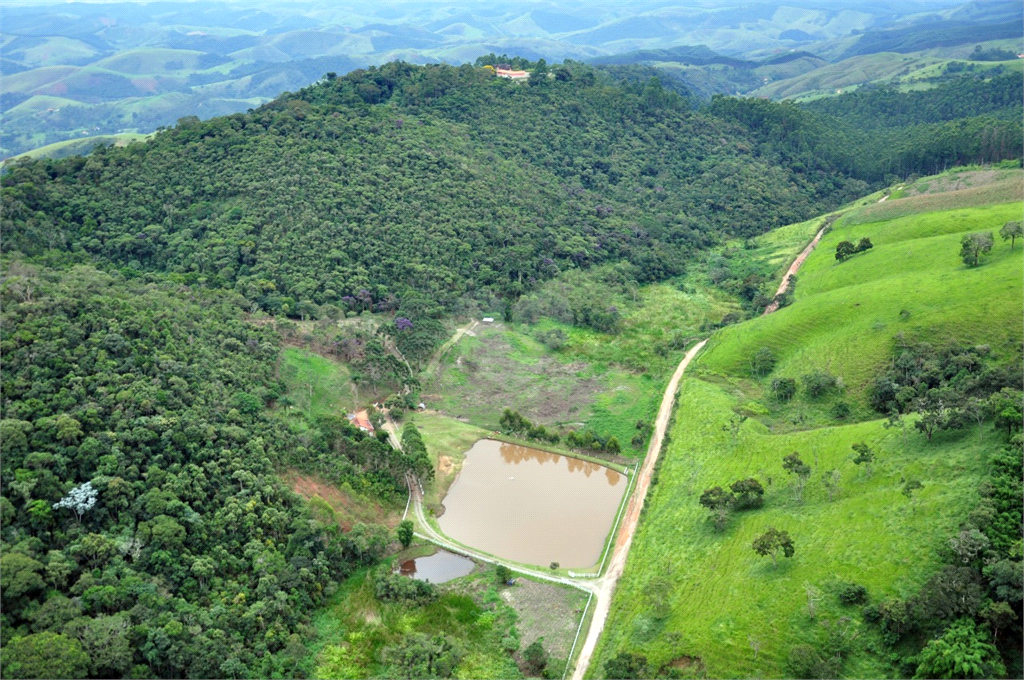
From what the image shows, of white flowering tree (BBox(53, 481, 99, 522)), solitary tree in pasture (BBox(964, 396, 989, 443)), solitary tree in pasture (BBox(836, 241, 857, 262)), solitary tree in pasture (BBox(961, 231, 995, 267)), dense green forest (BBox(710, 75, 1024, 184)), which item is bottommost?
solitary tree in pasture (BBox(964, 396, 989, 443))

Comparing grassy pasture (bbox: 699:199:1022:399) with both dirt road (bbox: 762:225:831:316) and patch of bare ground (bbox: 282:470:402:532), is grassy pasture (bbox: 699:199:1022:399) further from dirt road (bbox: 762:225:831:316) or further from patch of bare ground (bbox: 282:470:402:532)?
patch of bare ground (bbox: 282:470:402:532)

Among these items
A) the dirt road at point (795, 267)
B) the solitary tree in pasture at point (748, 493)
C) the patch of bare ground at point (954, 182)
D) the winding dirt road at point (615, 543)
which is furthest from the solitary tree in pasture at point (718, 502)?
the patch of bare ground at point (954, 182)

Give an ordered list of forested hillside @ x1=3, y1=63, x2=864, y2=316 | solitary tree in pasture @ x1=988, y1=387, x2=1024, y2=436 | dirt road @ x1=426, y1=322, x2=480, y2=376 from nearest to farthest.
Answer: solitary tree in pasture @ x1=988, y1=387, x2=1024, y2=436 → dirt road @ x1=426, y1=322, x2=480, y2=376 → forested hillside @ x1=3, y1=63, x2=864, y2=316

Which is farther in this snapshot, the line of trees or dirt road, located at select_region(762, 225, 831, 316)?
dirt road, located at select_region(762, 225, 831, 316)

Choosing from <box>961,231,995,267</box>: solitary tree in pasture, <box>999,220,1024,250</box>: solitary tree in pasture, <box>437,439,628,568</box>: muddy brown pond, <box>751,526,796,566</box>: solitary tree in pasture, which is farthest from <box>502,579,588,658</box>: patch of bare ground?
<box>999,220,1024,250</box>: solitary tree in pasture

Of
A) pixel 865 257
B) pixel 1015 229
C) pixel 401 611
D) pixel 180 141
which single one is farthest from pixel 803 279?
pixel 180 141

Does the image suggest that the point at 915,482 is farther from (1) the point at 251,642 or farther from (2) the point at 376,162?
(2) the point at 376,162

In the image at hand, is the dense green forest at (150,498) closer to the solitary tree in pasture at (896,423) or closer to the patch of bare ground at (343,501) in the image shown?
the patch of bare ground at (343,501)
